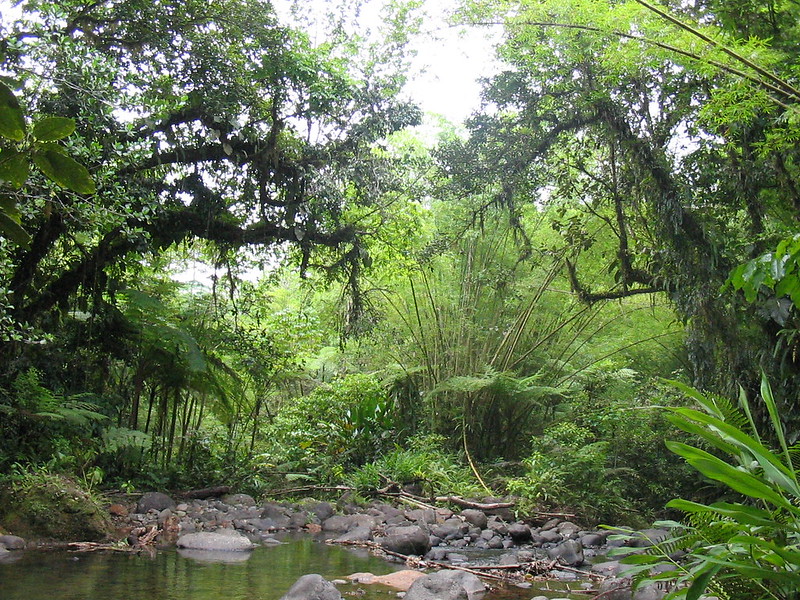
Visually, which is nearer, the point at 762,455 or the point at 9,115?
the point at 9,115

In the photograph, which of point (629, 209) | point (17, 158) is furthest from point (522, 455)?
point (17, 158)

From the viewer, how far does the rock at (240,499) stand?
6708mm

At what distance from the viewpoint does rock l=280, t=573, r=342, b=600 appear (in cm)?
301

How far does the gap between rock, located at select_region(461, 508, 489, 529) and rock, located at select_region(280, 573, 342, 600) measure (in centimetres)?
322

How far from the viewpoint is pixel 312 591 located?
9.91 ft

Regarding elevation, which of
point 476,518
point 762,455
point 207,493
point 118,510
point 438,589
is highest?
point 762,455

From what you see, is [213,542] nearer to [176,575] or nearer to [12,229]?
[176,575]

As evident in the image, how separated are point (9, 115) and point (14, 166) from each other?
8 cm

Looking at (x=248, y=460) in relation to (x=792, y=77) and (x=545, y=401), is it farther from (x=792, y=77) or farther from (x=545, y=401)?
(x=792, y=77)

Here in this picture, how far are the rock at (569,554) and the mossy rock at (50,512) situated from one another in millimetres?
3245

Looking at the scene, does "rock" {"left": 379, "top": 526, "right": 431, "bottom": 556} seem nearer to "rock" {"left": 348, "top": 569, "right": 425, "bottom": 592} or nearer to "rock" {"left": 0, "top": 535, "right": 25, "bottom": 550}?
"rock" {"left": 348, "top": 569, "right": 425, "bottom": 592}

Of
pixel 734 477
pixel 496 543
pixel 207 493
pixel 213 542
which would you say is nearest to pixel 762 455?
pixel 734 477

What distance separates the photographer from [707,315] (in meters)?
5.51

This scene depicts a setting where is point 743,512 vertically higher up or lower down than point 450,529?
higher up
